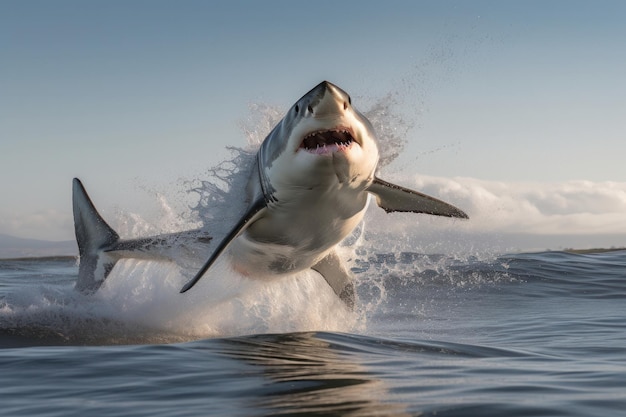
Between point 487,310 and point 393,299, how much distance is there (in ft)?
9.67

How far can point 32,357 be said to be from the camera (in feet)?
25.7

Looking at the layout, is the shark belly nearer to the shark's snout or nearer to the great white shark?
the great white shark

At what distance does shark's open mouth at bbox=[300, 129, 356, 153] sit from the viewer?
7.35m

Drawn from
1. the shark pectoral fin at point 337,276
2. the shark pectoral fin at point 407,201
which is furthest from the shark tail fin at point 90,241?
the shark pectoral fin at point 407,201

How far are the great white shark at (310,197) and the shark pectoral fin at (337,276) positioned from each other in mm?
16

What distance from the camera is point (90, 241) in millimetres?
13086

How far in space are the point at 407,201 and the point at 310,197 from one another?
68.6 inches

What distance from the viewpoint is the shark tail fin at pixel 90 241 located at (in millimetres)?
12773

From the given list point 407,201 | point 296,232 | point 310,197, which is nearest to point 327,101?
point 310,197

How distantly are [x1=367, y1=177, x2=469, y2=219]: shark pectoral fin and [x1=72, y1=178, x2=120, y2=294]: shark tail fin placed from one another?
5641mm

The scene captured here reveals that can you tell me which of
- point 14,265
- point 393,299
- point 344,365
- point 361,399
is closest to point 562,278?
point 393,299

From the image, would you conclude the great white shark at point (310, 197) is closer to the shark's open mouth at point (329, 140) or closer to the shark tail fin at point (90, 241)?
the shark's open mouth at point (329, 140)

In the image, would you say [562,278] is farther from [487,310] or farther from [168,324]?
[168,324]

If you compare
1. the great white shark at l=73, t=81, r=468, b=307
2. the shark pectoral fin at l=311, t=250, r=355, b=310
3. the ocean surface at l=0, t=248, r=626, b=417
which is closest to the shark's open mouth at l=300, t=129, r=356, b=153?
the great white shark at l=73, t=81, r=468, b=307
